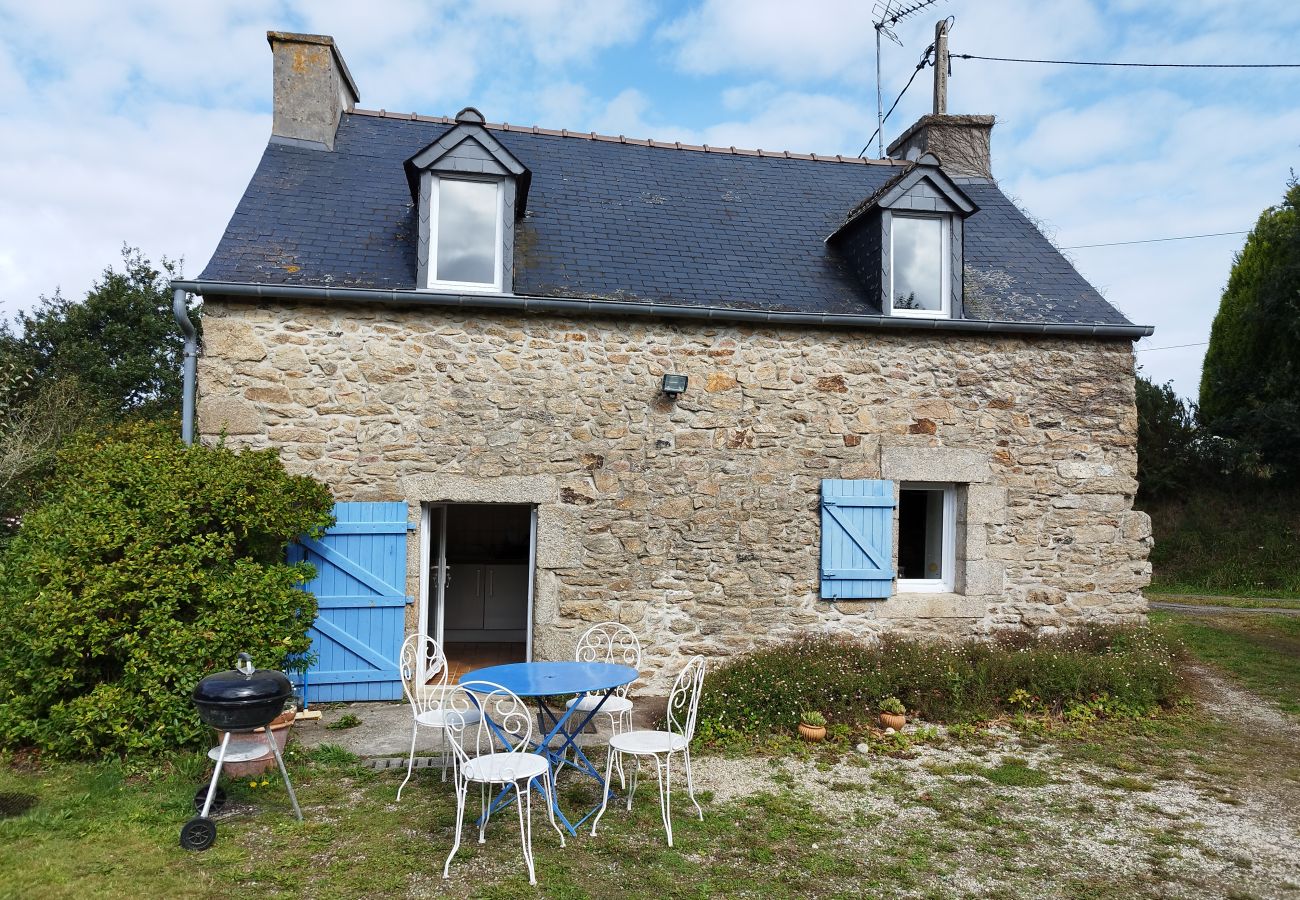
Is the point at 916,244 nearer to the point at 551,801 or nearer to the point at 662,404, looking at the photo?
the point at 662,404

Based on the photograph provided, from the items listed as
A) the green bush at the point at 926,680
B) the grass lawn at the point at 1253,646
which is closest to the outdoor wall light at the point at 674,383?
the green bush at the point at 926,680

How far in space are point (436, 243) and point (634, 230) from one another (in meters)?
2.18

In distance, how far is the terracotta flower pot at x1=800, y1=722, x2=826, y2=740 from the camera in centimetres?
579

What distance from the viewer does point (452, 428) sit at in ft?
22.1

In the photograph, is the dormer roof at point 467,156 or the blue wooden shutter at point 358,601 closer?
the blue wooden shutter at point 358,601

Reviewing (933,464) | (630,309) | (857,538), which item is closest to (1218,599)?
(933,464)

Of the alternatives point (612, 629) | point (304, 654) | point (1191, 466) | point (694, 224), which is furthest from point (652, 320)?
point (1191, 466)

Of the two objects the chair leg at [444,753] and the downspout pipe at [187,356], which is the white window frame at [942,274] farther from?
the downspout pipe at [187,356]

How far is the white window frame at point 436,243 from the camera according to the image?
6906 millimetres

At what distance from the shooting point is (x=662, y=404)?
705cm

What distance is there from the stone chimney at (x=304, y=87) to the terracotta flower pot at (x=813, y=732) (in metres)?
7.77

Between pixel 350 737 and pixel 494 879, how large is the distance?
2.46 m

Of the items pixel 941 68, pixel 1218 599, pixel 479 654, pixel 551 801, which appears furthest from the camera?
pixel 1218 599

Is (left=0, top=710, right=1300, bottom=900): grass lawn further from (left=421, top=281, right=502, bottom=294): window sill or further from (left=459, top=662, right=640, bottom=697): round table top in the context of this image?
(left=421, top=281, right=502, bottom=294): window sill
